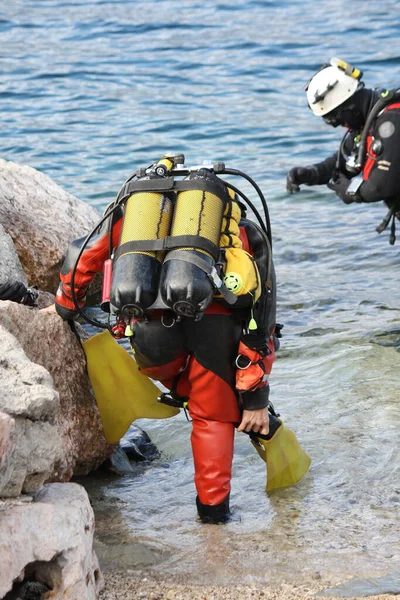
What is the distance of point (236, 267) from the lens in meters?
4.26

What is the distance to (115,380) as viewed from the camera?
4.97 meters

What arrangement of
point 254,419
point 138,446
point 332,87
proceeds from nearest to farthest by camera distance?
point 254,419, point 138,446, point 332,87

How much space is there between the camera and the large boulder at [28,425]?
11.6 ft

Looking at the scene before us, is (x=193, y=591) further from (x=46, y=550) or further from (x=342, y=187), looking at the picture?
(x=342, y=187)

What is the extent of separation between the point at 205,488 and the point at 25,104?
1130cm

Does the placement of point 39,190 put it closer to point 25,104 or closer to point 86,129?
point 86,129

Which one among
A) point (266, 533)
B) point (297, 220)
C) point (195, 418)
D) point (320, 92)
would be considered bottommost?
point (297, 220)

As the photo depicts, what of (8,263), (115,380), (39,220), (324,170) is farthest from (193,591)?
(324,170)

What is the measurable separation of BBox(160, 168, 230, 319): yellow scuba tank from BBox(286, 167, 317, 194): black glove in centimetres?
337

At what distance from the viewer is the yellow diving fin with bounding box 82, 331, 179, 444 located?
4.97m

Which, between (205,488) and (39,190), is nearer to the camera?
(205,488)

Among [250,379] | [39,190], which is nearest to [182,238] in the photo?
[250,379]

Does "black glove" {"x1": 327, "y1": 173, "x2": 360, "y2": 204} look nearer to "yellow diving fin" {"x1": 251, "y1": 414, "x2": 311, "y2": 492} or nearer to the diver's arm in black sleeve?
the diver's arm in black sleeve

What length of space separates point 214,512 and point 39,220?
359 cm
